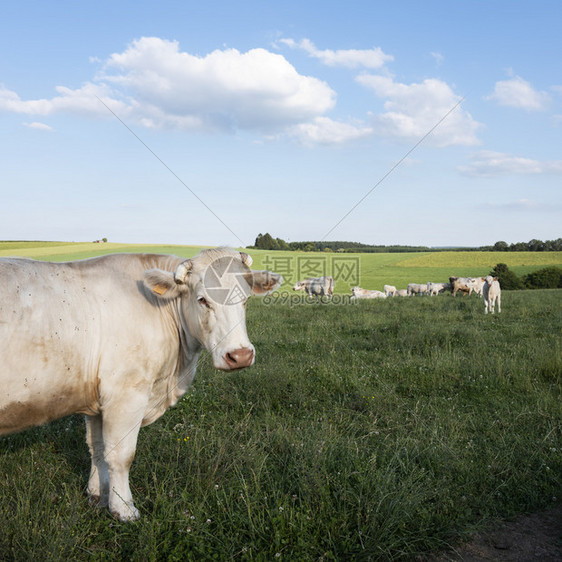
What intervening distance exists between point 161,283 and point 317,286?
28.5 metres

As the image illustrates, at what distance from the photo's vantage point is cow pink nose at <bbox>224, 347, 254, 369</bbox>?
3.45 metres

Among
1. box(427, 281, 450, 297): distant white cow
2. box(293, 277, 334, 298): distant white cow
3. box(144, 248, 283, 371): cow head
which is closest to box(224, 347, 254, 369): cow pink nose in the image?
box(144, 248, 283, 371): cow head

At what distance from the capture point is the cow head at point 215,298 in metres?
3.52

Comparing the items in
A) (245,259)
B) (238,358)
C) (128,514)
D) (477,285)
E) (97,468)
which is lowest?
(128,514)

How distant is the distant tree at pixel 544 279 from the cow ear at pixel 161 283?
48.9 m

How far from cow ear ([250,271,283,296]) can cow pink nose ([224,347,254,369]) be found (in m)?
0.87

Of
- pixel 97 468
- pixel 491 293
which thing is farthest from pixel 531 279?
pixel 97 468

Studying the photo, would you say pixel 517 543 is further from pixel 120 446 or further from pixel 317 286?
pixel 317 286

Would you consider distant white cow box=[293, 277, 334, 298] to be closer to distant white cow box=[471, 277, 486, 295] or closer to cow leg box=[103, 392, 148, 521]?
distant white cow box=[471, 277, 486, 295]

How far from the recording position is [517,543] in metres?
3.21

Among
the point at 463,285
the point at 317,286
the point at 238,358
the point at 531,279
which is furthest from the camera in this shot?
the point at 531,279

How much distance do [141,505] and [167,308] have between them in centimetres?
165

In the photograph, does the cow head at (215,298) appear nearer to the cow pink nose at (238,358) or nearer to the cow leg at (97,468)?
the cow pink nose at (238,358)

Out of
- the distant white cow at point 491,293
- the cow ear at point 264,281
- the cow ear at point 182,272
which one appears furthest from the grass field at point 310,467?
the distant white cow at point 491,293
